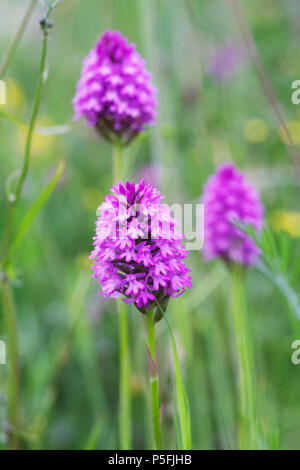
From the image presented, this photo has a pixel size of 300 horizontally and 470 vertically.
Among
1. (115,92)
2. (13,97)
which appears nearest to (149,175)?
(13,97)

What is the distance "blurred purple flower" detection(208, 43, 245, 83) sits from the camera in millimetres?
3012

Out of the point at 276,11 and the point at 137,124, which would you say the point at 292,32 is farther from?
the point at 137,124

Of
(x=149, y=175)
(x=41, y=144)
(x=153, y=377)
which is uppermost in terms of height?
(x=41, y=144)

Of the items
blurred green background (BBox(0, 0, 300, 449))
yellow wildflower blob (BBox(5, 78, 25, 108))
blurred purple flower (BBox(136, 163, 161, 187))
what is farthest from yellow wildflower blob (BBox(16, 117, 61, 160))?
blurred purple flower (BBox(136, 163, 161, 187))

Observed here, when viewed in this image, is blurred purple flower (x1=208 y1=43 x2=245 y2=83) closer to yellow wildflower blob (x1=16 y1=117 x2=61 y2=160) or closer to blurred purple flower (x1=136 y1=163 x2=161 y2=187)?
blurred purple flower (x1=136 y1=163 x2=161 y2=187)

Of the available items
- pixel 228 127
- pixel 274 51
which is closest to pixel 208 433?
pixel 228 127

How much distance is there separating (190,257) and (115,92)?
82 cm

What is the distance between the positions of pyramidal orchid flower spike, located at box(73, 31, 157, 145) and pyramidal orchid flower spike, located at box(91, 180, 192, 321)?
38 cm

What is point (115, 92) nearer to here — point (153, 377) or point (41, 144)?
point (153, 377)

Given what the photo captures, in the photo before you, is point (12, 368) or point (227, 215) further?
point (227, 215)

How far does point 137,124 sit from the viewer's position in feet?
3.43

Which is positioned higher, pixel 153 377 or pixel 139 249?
pixel 139 249

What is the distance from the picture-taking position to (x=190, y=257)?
1.69 m

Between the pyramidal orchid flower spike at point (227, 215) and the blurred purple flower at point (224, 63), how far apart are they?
2009 mm
